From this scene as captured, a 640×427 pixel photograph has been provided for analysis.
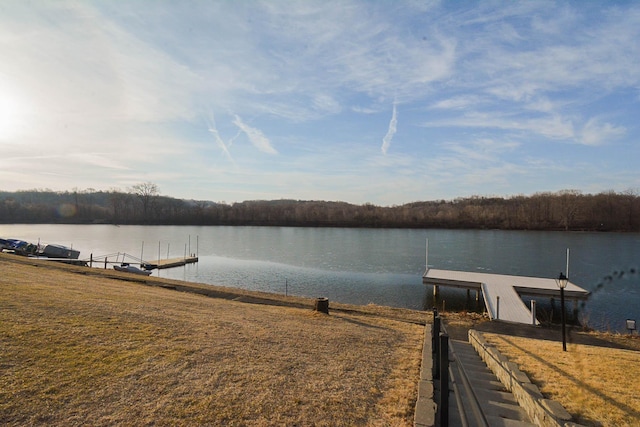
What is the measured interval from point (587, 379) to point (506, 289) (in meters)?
18.0

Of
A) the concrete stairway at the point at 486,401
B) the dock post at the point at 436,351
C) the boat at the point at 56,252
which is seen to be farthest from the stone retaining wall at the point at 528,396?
the boat at the point at 56,252

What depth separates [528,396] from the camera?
509 cm

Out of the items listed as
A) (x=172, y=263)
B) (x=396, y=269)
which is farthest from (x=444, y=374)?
(x=172, y=263)

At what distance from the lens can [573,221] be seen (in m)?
82.4

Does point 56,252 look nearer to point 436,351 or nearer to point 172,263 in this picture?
point 172,263

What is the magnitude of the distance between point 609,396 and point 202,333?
24.0ft

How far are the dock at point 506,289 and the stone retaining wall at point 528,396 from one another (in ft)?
37.4

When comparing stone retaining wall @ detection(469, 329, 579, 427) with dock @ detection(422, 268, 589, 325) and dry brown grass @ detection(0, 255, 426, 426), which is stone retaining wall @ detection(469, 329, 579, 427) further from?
dock @ detection(422, 268, 589, 325)

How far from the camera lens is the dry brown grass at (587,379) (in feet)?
15.9

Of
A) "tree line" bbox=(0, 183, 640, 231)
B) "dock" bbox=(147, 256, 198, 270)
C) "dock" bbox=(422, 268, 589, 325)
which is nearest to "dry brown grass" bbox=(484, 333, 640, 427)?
"dock" bbox=(422, 268, 589, 325)

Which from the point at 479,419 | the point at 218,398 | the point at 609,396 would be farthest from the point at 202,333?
the point at 609,396

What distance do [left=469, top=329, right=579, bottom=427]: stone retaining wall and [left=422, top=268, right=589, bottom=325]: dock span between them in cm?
1141

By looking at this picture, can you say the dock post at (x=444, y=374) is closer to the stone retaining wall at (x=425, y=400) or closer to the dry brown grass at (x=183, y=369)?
the stone retaining wall at (x=425, y=400)

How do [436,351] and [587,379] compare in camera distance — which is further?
[436,351]
